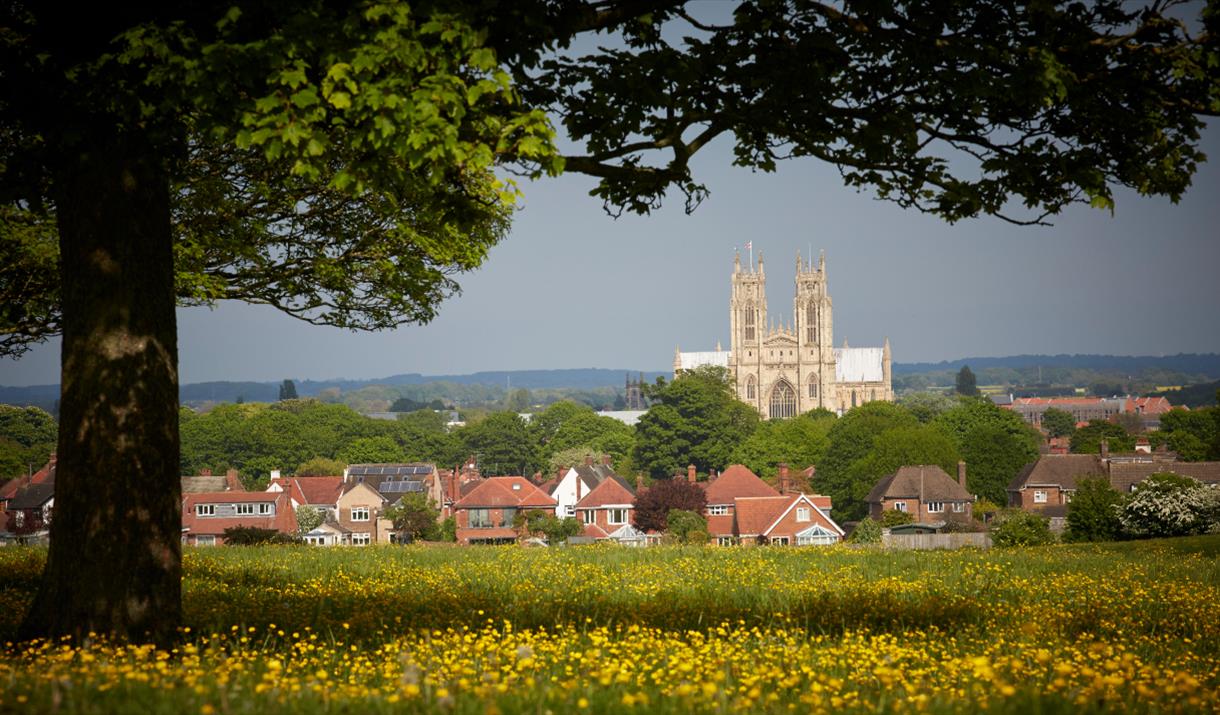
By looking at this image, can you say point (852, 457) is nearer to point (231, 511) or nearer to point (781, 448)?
point (781, 448)

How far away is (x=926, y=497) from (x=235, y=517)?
5381 cm

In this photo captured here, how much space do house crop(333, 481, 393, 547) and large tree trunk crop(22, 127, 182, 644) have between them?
79.3 meters

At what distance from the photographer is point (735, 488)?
86.6 m

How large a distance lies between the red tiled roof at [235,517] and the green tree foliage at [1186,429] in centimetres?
9151

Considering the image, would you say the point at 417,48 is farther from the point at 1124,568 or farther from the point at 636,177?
the point at 1124,568

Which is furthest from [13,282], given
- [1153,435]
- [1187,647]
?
[1153,435]

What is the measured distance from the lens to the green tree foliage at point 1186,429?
124 metres

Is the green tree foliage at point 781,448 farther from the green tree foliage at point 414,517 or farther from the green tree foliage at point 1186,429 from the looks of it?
the green tree foliage at point 414,517

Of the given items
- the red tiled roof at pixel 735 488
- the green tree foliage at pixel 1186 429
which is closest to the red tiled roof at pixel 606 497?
the red tiled roof at pixel 735 488

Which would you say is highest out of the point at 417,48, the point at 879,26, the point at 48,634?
the point at 879,26

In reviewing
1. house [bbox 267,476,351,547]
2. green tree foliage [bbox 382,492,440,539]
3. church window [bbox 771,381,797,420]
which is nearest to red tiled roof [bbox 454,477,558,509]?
green tree foliage [bbox 382,492,440,539]

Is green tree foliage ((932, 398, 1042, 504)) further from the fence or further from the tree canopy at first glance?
the tree canopy

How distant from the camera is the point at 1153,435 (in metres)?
146

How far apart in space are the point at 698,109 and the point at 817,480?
100174 millimetres
